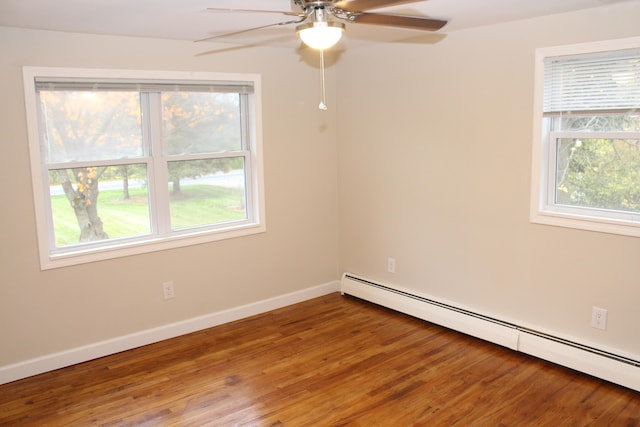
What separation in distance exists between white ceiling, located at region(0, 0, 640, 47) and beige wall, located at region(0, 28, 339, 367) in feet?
0.64

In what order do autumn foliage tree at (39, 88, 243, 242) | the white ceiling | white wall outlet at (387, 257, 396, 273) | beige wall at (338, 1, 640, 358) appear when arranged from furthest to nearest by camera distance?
white wall outlet at (387, 257, 396, 273) < autumn foliage tree at (39, 88, 243, 242) < beige wall at (338, 1, 640, 358) < the white ceiling

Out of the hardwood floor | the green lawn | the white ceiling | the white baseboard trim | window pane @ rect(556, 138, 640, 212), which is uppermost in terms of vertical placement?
the white ceiling

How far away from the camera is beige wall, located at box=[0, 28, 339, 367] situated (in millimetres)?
3342

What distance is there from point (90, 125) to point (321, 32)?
7.32 feet

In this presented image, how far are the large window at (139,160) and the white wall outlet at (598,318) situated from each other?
254cm

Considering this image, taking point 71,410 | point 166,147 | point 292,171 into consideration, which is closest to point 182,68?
point 166,147

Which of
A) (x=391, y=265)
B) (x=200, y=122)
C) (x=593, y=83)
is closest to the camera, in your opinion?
(x=593, y=83)

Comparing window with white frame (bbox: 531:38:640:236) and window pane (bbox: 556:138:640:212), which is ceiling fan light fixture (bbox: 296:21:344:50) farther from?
window pane (bbox: 556:138:640:212)

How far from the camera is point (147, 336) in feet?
13.0

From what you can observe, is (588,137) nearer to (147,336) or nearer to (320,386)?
(320,386)

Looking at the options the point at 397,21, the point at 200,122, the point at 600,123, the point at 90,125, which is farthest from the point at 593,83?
the point at 90,125

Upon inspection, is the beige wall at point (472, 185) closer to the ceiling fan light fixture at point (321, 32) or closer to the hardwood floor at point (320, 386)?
the hardwood floor at point (320, 386)

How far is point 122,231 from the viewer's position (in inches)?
154

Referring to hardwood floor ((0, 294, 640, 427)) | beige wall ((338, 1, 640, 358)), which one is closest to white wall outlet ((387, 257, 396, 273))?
beige wall ((338, 1, 640, 358))
